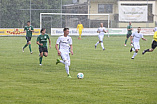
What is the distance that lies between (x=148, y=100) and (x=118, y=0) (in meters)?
49.2

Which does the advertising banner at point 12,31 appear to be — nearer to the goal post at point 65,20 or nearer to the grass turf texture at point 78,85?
the goal post at point 65,20

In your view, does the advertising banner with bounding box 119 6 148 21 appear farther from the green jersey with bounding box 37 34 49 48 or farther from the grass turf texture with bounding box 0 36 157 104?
the grass turf texture with bounding box 0 36 157 104

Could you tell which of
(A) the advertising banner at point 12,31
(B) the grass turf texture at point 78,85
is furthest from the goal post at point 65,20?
(B) the grass turf texture at point 78,85

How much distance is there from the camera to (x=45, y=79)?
12.8 m

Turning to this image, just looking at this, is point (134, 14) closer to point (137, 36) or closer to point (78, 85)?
point (137, 36)

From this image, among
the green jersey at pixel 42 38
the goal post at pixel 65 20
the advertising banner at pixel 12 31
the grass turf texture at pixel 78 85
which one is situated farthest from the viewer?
the goal post at pixel 65 20

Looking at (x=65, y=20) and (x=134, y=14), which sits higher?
(x=134, y=14)

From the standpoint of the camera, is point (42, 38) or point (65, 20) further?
point (65, 20)

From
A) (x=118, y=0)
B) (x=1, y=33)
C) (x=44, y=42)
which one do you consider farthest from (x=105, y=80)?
(x=118, y=0)

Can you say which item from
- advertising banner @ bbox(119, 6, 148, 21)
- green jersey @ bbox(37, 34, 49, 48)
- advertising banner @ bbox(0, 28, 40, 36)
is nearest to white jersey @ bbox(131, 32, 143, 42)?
green jersey @ bbox(37, 34, 49, 48)

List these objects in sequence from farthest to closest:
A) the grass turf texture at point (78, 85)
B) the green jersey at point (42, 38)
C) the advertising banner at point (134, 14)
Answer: the advertising banner at point (134, 14) → the green jersey at point (42, 38) → the grass turf texture at point (78, 85)

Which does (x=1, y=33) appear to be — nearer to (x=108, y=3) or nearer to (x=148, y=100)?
(x=108, y=3)

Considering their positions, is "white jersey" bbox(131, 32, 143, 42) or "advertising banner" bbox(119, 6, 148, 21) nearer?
"white jersey" bbox(131, 32, 143, 42)

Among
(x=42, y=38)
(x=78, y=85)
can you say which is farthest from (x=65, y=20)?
(x=78, y=85)
